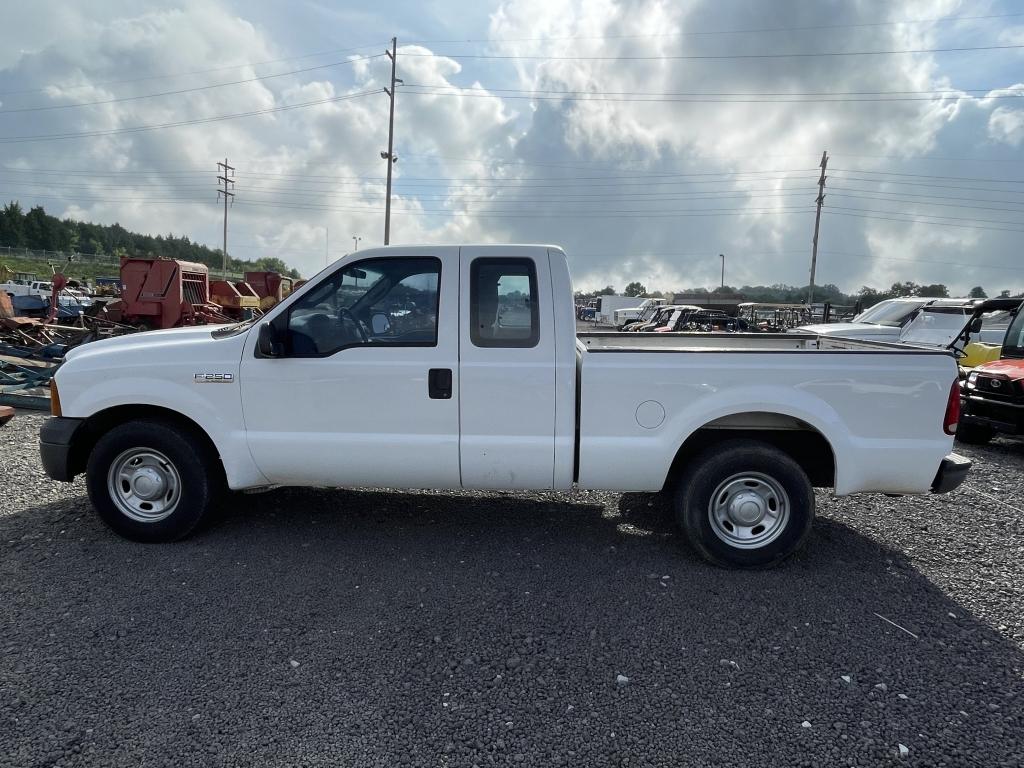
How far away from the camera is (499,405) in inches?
157

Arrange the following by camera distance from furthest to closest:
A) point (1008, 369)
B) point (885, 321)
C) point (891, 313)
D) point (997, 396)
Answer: point (891, 313)
point (885, 321)
point (1008, 369)
point (997, 396)

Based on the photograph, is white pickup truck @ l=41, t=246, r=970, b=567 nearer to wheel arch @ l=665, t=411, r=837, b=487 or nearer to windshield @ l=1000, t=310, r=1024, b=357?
wheel arch @ l=665, t=411, r=837, b=487

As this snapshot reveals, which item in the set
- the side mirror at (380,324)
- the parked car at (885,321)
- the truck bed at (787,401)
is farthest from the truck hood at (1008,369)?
the side mirror at (380,324)

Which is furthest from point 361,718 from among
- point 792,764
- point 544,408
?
point 544,408

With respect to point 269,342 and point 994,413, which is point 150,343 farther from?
point 994,413

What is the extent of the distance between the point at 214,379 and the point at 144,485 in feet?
3.12

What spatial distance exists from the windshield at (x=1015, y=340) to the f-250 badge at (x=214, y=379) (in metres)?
9.95

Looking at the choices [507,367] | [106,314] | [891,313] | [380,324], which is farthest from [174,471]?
[106,314]

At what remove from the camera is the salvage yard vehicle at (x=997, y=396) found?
741 cm

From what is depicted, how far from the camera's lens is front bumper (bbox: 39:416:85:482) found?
4.23m

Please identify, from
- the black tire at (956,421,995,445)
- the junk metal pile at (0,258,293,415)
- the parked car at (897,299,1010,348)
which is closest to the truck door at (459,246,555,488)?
the black tire at (956,421,995,445)

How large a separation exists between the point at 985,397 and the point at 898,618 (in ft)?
18.9

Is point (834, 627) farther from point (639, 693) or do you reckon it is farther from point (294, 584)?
point (294, 584)

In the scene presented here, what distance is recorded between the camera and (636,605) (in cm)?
365
